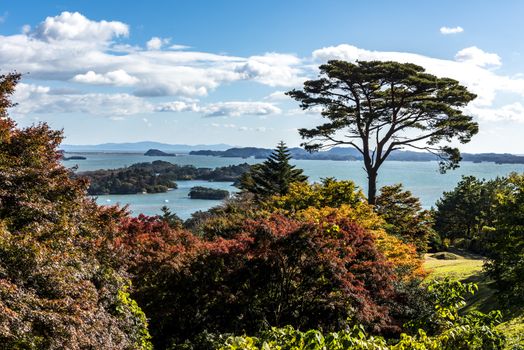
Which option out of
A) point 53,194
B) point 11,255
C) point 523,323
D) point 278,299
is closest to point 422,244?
point 523,323

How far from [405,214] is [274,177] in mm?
10890

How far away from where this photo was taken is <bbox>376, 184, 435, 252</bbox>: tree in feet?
98.1

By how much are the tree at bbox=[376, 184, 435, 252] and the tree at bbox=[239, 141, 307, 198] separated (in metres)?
7.78

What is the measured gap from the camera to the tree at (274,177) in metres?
38.6

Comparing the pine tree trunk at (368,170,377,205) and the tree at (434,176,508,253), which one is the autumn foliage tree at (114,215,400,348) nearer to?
the pine tree trunk at (368,170,377,205)

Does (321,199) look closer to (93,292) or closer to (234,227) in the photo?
(234,227)

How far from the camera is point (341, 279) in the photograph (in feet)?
35.2

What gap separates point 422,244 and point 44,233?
79.6 ft

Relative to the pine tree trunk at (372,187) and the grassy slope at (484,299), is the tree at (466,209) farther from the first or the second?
the grassy slope at (484,299)

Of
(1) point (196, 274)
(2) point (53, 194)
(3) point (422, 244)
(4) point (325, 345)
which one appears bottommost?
(3) point (422, 244)

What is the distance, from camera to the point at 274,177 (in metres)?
39.1

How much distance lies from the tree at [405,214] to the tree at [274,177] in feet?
25.5

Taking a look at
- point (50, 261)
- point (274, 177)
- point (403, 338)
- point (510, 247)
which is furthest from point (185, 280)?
point (274, 177)

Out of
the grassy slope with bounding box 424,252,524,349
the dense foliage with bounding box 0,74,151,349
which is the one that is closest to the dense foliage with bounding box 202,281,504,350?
the grassy slope with bounding box 424,252,524,349
